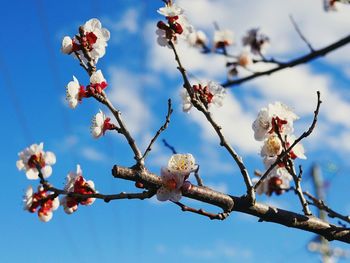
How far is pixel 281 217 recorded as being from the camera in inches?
62.0

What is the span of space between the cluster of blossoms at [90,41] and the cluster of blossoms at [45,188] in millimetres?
407

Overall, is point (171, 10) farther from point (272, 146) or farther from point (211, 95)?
point (272, 146)

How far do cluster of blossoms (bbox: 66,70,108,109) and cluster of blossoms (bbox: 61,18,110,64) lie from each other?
0.47 ft

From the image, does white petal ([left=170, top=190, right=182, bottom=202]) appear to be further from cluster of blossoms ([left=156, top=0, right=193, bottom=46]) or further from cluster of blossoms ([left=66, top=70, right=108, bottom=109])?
cluster of blossoms ([left=156, top=0, right=193, bottom=46])

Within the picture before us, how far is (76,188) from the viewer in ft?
5.96

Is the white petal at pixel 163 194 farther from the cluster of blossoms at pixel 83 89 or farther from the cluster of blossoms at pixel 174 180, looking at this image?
the cluster of blossoms at pixel 83 89

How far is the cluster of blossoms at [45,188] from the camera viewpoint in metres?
1.76

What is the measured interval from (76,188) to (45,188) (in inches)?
7.7

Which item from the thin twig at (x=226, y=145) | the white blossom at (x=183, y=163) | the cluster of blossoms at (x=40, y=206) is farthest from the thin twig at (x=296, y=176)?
the cluster of blossoms at (x=40, y=206)

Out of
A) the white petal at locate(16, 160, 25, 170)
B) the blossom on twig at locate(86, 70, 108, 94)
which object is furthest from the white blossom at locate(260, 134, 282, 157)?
the white petal at locate(16, 160, 25, 170)

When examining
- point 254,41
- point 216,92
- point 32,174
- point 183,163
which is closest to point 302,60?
point 216,92

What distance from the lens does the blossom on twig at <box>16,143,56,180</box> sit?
88.9 inches

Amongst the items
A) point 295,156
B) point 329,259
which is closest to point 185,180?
point 295,156

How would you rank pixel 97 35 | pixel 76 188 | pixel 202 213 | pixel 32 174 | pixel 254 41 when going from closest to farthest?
pixel 202 213, pixel 76 188, pixel 97 35, pixel 32 174, pixel 254 41
